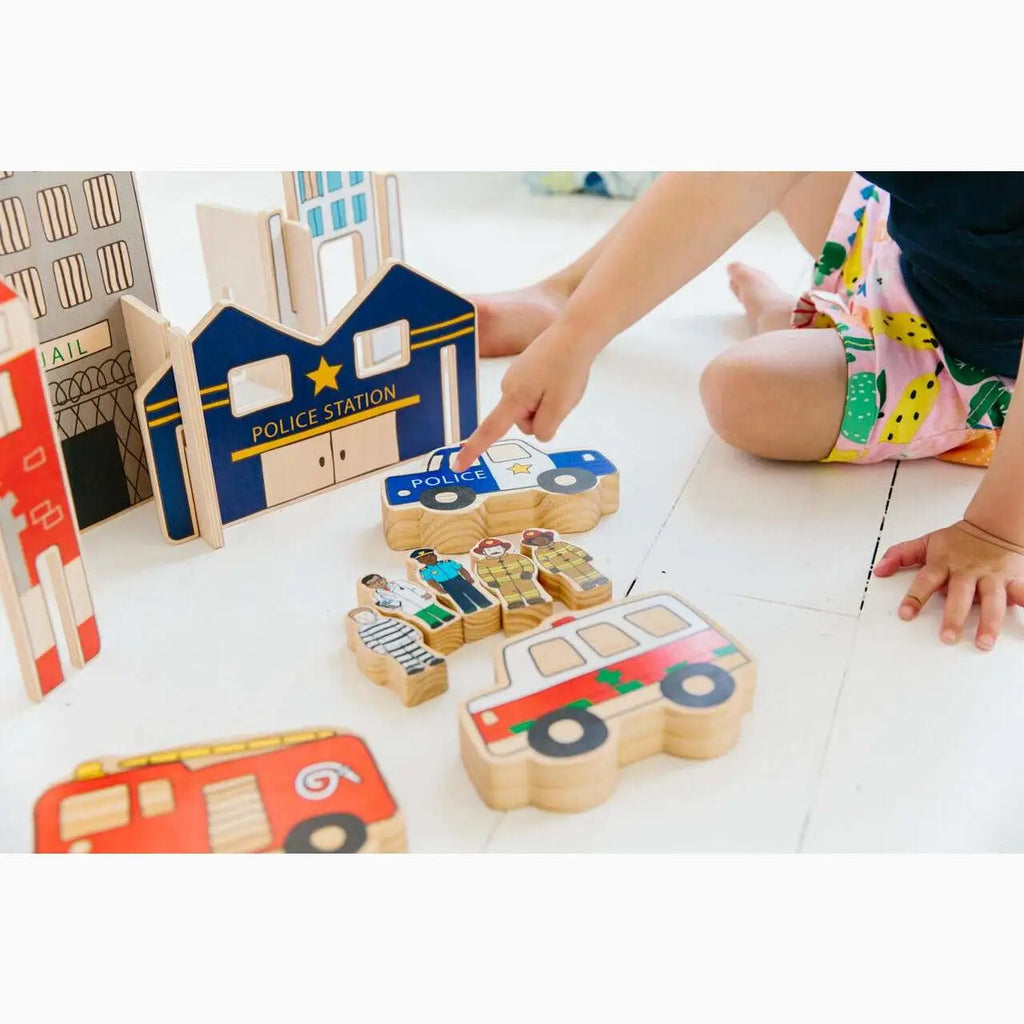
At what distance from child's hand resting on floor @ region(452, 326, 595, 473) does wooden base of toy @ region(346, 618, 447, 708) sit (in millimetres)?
212

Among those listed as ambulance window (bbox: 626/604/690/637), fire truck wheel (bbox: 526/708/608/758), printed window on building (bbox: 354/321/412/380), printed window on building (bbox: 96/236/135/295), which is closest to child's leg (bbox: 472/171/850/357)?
printed window on building (bbox: 354/321/412/380)

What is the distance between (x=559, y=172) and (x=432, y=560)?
117 centimetres

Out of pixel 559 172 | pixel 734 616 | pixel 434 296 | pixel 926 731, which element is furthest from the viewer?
pixel 559 172

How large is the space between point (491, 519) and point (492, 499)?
0.02 metres

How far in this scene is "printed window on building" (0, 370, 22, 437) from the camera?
0.67 m

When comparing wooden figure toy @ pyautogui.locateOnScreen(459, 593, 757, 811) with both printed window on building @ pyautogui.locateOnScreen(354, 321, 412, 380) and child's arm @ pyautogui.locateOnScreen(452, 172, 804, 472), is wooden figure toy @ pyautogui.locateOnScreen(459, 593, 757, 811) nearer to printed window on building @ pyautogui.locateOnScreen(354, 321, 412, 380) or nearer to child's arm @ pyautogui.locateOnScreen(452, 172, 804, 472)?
child's arm @ pyautogui.locateOnScreen(452, 172, 804, 472)

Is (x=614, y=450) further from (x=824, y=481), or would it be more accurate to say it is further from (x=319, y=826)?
(x=319, y=826)

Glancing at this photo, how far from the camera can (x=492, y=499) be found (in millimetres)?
920

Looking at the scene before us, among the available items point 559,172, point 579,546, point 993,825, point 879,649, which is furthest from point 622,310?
point 559,172

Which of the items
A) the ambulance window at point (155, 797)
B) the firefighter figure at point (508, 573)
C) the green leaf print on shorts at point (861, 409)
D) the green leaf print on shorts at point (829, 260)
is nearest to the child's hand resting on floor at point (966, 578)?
the green leaf print on shorts at point (861, 409)

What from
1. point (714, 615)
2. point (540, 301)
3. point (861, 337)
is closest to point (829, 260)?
point (861, 337)

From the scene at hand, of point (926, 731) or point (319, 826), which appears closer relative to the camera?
point (319, 826)

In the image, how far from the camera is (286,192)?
1.07 m

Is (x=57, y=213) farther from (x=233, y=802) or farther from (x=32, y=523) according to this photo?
(x=233, y=802)
